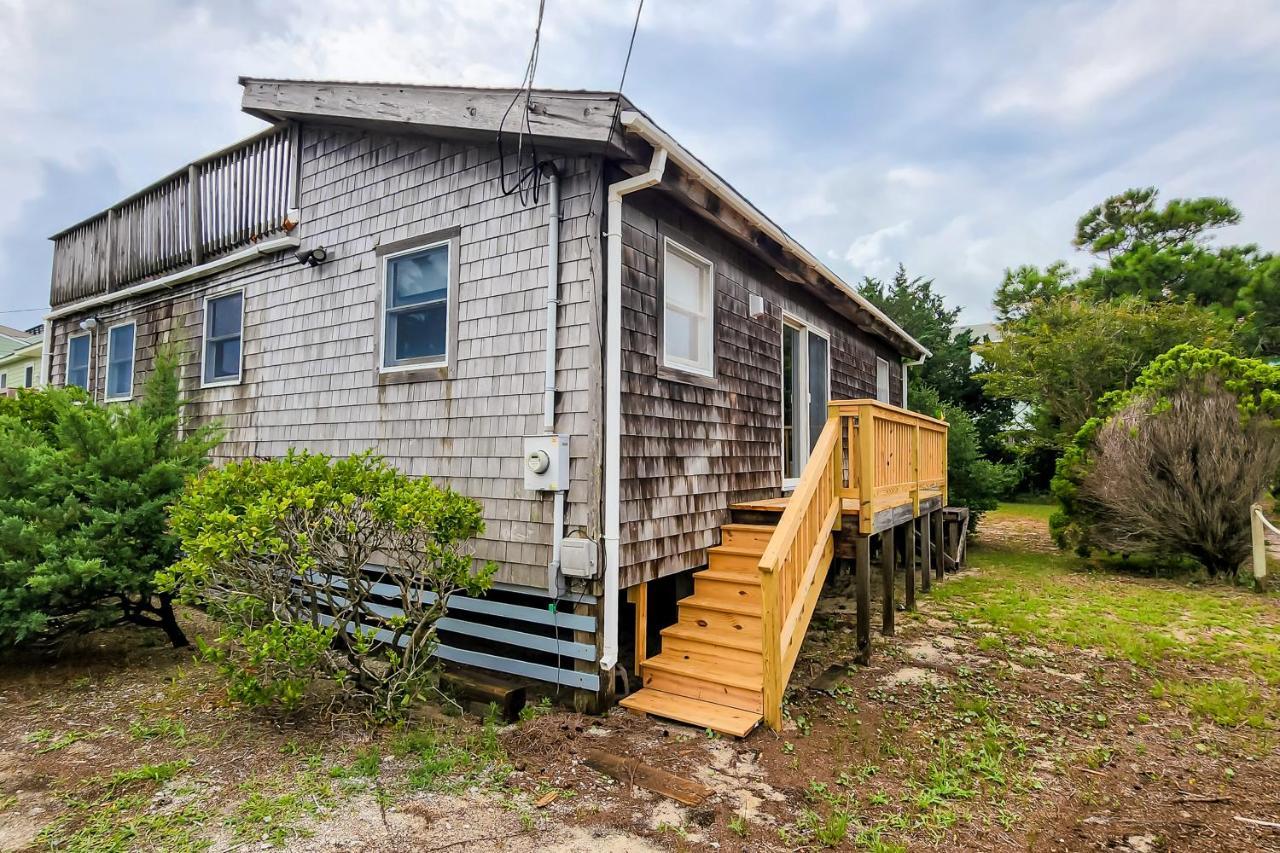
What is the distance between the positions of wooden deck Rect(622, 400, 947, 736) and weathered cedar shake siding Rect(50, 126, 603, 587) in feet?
3.79

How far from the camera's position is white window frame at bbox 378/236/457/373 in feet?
16.6

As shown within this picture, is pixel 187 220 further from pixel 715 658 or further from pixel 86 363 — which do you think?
pixel 715 658

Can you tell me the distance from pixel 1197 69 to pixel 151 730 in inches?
667

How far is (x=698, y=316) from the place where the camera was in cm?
563

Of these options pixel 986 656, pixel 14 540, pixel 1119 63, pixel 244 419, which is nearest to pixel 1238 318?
pixel 1119 63

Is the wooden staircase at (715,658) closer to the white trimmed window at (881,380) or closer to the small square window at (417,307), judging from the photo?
the small square window at (417,307)

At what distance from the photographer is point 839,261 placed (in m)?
32.4

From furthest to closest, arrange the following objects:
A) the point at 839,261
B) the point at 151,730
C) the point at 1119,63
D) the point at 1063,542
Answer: the point at 839,261 → the point at 1063,542 → the point at 1119,63 → the point at 151,730

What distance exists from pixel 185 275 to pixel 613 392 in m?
5.96

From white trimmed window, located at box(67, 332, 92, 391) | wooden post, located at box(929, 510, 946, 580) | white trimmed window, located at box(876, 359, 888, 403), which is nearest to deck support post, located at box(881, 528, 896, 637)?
wooden post, located at box(929, 510, 946, 580)

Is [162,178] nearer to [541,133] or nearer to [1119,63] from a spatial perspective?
[541,133]

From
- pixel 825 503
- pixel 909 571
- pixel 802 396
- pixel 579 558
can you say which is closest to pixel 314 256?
pixel 579 558

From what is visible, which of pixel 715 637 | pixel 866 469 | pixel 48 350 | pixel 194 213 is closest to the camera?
pixel 715 637

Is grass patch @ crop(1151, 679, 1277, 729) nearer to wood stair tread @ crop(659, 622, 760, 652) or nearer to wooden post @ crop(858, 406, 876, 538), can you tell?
wooden post @ crop(858, 406, 876, 538)
